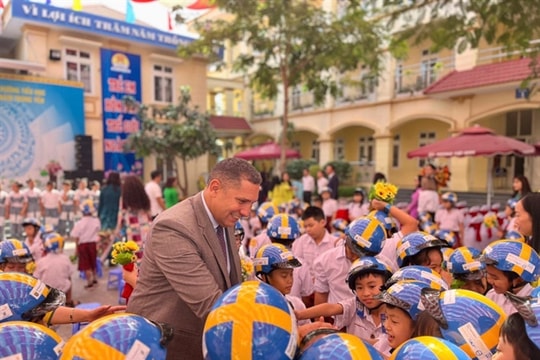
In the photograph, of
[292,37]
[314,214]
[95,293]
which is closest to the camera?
[314,214]

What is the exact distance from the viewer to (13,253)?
355 cm

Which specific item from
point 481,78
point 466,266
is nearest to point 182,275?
point 466,266

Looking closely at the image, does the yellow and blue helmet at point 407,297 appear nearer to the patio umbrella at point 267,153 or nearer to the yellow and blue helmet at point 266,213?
the yellow and blue helmet at point 266,213

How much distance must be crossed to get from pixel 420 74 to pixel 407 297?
16978mm

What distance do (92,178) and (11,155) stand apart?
303cm

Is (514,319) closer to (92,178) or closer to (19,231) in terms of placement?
(19,231)

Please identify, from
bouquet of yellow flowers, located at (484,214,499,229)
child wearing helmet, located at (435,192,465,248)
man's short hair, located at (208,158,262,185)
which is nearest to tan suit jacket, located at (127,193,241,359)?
man's short hair, located at (208,158,262,185)

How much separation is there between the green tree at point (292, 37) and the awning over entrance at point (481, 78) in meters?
5.44

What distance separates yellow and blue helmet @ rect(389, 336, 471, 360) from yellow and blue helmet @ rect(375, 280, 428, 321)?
1.78ft

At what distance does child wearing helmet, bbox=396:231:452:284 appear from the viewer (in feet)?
9.89

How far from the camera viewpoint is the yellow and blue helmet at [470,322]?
1.60m

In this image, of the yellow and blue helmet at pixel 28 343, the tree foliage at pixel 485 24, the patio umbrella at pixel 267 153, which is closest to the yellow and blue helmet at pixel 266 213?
the tree foliage at pixel 485 24

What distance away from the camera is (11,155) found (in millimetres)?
14969

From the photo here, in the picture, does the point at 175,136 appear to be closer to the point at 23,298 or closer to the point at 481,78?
the point at 481,78
